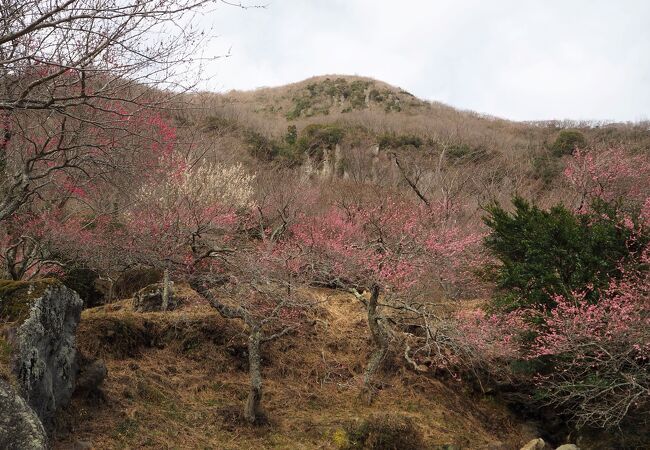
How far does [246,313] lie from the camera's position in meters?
6.19

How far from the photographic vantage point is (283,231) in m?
12.8

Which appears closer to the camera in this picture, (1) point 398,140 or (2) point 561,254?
(2) point 561,254

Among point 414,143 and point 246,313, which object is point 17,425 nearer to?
point 246,313

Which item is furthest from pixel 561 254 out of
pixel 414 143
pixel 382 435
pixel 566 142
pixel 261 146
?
pixel 566 142

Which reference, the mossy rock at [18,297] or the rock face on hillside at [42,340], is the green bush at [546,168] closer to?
the rock face on hillside at [42,340]

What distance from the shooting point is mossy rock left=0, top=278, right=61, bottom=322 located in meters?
3.94

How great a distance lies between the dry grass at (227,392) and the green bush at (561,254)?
2161mm

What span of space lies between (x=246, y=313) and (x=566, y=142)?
26.8m

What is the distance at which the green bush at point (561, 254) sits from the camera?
719cm

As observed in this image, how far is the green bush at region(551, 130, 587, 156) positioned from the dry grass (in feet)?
73.2

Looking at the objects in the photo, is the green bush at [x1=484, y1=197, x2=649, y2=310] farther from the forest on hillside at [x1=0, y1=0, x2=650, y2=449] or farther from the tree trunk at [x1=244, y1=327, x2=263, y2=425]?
the tree trunk at [x1=244, y1=327, x2=263, y2=425]

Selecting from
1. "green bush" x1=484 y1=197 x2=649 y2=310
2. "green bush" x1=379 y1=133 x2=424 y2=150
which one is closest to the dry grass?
"green bush" x1=484 y1=197 x2=649 y2=310

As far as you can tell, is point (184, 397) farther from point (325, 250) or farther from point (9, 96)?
point (325, 250)

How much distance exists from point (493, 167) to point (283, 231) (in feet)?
38.0
